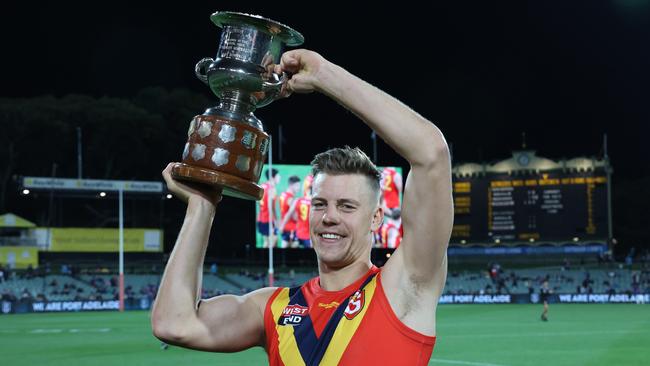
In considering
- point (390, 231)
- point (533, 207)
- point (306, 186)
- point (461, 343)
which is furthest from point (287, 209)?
point (461, 343)

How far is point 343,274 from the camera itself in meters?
3.57

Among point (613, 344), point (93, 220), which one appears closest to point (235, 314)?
point (613, 344)

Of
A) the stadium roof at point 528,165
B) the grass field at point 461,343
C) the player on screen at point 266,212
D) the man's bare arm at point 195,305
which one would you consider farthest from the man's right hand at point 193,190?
the stadium roof at point 528,165

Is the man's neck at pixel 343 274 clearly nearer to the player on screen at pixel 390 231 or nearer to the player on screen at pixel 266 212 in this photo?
the player on screen at pixel 266 212

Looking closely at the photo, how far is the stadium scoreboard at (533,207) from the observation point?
60.5 meters

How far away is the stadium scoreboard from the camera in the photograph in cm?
6047

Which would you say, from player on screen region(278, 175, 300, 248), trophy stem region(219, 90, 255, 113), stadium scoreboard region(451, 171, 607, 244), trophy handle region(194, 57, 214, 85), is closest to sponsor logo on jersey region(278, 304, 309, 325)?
trophy stem region(219, 90, 255, 113)

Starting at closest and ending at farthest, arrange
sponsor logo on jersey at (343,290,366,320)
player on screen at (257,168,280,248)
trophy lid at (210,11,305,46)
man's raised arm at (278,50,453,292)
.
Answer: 1. man's raised arm at (278,50,453,292)
2. sponsor logo on jersey at (343,290,366,320)
3. trophy lid at (210,11,305,46)
4. player on screen at (257,168,280,248)

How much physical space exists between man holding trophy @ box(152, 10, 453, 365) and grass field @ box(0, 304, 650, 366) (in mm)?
15579

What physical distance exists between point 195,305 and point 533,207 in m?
59.9

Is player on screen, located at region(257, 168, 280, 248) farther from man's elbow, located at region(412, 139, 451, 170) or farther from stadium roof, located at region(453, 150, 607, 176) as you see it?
man's elbow, located at region(412, 139, 451, 170)

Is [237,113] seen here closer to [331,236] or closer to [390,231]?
[331,236]

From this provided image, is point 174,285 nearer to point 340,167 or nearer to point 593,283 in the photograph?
point 340,167

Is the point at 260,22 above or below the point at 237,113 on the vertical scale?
above
